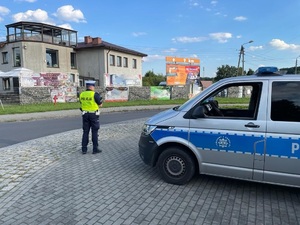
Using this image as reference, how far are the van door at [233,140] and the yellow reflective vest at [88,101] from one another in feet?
9.71

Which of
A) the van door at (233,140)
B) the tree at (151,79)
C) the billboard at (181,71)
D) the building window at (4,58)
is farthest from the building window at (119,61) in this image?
the van door at (233,140)

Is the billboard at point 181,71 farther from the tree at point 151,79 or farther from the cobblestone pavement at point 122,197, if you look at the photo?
the tree at point 151,79

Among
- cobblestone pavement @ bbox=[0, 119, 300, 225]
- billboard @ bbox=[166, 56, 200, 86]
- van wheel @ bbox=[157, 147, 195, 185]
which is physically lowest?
cobblestone pavement @ bbox=[0, 119, 300, 225]

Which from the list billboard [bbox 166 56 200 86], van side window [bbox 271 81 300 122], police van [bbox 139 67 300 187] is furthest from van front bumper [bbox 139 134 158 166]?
billboard [bbox 166 56 200 86]

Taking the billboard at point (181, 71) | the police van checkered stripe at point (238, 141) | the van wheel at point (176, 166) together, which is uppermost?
the billboard at point (181, 71)

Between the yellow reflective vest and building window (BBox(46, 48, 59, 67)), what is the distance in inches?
1091

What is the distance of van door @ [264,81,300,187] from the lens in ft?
11.4

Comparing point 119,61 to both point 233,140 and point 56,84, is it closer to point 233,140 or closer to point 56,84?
point 56,84

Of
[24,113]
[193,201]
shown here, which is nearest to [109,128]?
[193,201]

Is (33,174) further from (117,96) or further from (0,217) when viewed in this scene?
(117,96)

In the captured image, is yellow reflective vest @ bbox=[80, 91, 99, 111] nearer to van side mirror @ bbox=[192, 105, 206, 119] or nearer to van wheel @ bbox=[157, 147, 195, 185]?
van wheel @ bbox=[157, 147, 195, 185]

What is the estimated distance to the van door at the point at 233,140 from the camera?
3.68 meters

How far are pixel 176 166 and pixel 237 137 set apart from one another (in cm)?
118

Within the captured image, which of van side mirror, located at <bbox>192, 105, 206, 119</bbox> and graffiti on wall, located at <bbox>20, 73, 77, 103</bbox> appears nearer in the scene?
van side mirror, located at <bbox>192, 105, 206, 119</bbox>
